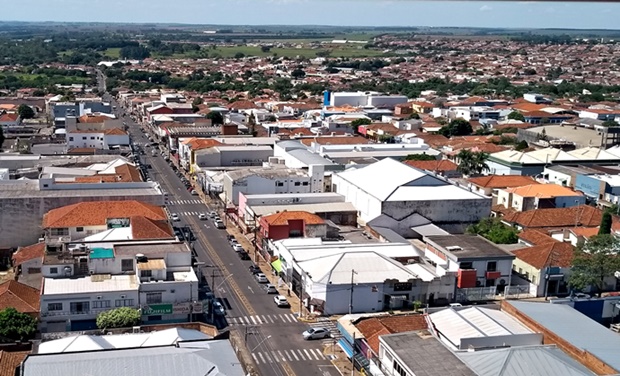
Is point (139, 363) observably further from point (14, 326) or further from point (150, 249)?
point (150, 249)

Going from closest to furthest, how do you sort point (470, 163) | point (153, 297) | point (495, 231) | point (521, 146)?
point (153, 297), point (495, 231), point (470, 163), point (521, 146)

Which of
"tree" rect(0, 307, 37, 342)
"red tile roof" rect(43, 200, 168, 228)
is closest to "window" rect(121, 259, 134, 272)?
"tree" rect(0, 307, 37, 342)

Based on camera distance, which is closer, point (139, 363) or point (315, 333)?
point (139, 363)

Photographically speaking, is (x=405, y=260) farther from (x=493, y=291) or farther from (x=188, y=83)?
(x=188, y=83)

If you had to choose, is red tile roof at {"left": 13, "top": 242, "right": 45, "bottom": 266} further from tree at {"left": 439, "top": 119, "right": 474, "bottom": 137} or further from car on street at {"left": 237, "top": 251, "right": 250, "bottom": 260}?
tree at {"left": 439, "top": 119, "right": 474, "bottom": 137}

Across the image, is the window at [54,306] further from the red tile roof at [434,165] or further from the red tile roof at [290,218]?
the red tile roof at [434,165]

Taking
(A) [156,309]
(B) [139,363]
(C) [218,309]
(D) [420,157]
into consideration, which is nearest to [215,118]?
(D) [420,157]

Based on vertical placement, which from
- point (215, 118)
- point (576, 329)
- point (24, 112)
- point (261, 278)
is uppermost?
point (576, 329)
